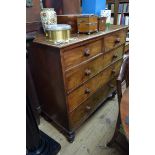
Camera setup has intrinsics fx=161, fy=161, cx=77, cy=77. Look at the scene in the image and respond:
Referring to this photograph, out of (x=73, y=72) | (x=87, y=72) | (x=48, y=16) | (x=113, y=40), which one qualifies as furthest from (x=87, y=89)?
(x=48, y=16)

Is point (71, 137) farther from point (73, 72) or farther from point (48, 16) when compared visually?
point (48, 16)

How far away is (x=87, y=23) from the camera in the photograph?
52.1 inches

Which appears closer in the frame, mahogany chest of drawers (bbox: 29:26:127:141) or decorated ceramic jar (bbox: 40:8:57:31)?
mahogany chest of drawers (bbox: 29:26:127:141)

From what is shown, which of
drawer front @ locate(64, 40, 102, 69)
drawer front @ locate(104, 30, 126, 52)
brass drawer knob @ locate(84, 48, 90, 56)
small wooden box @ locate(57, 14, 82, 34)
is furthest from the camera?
drawer front @ locate(104, 30, 126, 52)

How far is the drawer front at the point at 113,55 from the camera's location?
5.34ft

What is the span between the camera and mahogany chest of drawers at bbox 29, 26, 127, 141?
1.18 m

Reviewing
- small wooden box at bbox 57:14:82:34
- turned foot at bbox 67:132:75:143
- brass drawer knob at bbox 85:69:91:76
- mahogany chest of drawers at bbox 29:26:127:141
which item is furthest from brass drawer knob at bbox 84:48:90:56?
turned foot at bbox 67:132:75:143

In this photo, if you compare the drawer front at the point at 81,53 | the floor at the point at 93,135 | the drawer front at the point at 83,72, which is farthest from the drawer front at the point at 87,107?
the drawer front at the point at 81,53

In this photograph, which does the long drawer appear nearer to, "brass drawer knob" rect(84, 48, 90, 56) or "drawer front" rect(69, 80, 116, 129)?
"brass drawer knob" rect(84, 48, 90, 56)

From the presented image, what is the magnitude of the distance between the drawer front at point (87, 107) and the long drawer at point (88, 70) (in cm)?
26

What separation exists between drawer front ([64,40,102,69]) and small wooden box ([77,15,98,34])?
123 mm

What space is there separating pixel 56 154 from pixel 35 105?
0.57m

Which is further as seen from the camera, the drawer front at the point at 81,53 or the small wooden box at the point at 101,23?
the small wooden box at the point at 101,23

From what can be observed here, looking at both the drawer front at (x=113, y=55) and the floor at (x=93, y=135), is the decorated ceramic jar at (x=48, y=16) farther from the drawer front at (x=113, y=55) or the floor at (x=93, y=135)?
the floor at (x=93, y=135)
